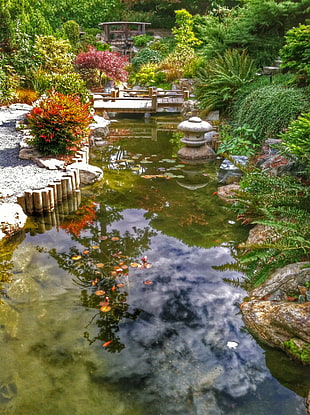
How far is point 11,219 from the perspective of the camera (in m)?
5.70

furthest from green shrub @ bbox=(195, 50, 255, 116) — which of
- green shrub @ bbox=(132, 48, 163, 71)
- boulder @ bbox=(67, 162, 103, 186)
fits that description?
green shrub @ bbox=(132, 48, 163, 71)

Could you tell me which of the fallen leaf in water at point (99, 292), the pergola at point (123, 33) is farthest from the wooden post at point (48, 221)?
the pergola at point (123, 33)

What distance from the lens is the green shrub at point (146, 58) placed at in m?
19.9

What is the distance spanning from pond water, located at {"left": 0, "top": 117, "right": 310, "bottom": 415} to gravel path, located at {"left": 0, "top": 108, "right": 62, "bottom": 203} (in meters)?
0.78

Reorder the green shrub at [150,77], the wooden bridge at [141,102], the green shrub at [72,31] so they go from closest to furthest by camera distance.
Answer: the wooden bridge at [141,102]
the green shrub at [150,77]
the green shrub at [72,31]

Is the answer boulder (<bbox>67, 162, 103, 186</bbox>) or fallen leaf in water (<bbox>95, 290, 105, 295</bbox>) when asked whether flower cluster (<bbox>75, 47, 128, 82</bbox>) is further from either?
fallen leaf in water (<bbox>95, 290, 105, 295</bbox>)

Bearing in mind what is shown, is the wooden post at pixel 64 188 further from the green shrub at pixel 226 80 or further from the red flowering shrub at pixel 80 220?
the green shrub at pixel 226 80

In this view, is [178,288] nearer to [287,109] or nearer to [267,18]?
[287,109]

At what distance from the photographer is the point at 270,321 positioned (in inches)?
151

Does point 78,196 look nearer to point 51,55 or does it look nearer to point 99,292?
point 99,292

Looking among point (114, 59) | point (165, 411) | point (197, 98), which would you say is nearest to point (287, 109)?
point (197, 98)

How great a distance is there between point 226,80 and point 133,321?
29.2 ft

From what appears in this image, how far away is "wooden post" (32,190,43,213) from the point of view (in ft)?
20.8

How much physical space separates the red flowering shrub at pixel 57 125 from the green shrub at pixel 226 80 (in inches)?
187
